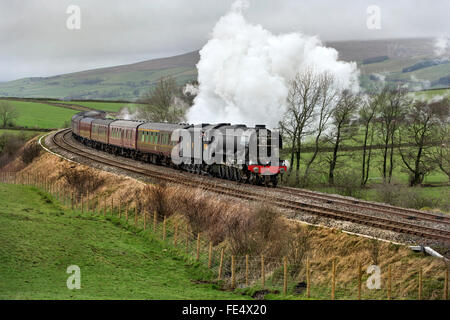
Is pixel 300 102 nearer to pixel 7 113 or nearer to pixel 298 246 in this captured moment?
pixel 298 246

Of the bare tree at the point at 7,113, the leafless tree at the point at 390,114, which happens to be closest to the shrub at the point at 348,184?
the leafless tree at the point at 390,114

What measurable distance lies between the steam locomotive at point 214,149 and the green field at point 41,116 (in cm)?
5583

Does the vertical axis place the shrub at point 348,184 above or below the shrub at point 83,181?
below

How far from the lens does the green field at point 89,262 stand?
14.5 m

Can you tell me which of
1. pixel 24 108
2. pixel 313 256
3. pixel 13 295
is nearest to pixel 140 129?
pixel 313 256

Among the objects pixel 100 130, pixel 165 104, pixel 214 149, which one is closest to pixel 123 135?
pixel 100 130

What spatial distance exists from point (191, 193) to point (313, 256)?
8695 millimetres

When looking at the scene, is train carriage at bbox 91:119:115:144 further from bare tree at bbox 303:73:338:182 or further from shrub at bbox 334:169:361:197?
shrub at bbox 334:169:361:197

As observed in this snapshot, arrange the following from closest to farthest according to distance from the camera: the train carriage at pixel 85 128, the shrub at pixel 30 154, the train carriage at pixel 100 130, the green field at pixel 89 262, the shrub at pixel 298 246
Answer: the green field at pixel 89 262, the shrub at pixel 298 246, the train carriage at pixel 100 130, the shrub at pixel 30 154, the train carriage at pixel 85 128

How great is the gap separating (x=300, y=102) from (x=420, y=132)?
11587mm

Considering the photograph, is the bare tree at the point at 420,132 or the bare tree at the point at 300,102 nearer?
the bare tree at the point at 300,102

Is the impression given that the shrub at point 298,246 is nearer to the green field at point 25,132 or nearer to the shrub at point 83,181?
the shrub at point 83,181

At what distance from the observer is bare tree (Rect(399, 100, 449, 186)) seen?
4691 centimetres

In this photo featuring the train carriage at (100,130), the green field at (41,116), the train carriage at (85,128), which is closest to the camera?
the train carriage at (100,130)
